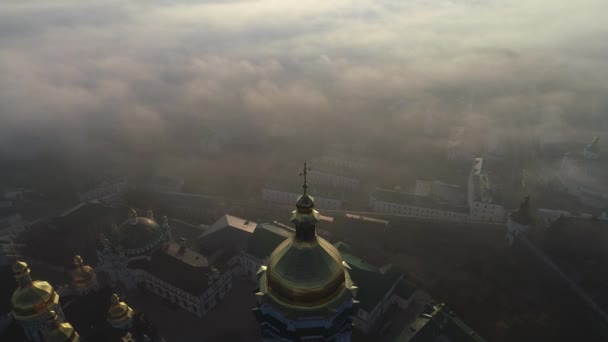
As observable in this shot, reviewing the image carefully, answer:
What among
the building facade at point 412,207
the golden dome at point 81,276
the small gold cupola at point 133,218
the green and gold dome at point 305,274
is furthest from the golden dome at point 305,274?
the building facade at point 412,207

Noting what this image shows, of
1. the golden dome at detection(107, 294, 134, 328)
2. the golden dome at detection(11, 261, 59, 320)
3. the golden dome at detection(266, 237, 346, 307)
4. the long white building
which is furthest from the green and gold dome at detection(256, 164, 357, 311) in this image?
the long white building

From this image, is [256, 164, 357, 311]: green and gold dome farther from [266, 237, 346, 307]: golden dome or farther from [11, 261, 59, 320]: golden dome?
[11, 261, 59, 320]: golden dome

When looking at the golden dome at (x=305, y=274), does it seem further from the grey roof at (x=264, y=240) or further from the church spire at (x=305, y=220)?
the grey roof at (x=264, y=240)

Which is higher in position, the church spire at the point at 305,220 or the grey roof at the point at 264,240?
the church spire at the point at 305,220

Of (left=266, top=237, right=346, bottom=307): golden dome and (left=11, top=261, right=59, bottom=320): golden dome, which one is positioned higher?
(left=266, top=237, right=346, bottom=307): golden dome

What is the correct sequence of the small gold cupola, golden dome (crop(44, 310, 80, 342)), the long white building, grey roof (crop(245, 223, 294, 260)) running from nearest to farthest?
golden dome (crop(44, 310, 80, 342)), the small gold cupola, grey roof (crop(245, 223, 294, 260)), the long white building

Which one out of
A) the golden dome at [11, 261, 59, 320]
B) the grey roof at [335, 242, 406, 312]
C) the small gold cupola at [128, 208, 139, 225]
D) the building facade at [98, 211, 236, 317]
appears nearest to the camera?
the golden dome at [11, 261, 59, 320]

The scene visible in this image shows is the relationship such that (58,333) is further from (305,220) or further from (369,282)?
(369,282)
